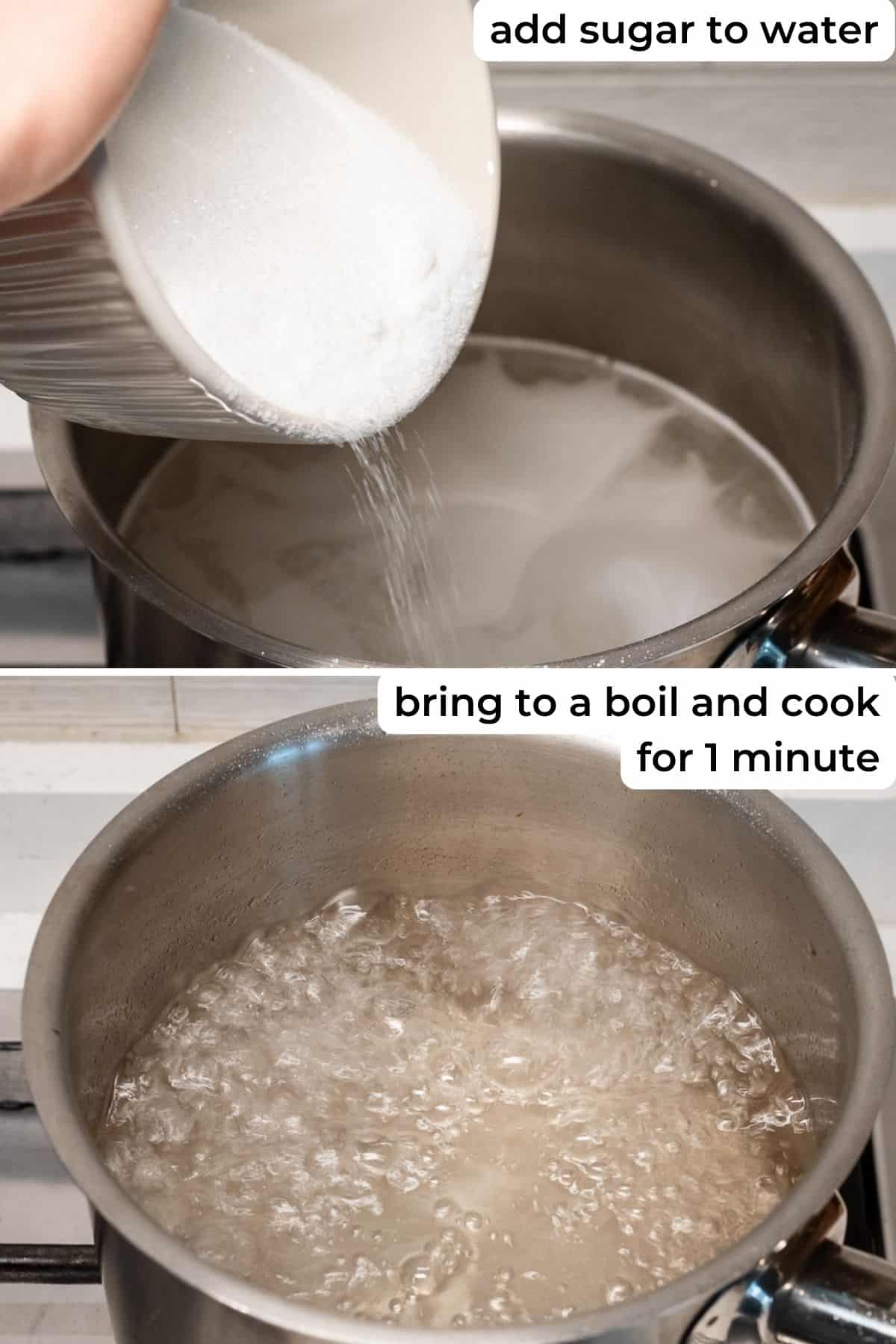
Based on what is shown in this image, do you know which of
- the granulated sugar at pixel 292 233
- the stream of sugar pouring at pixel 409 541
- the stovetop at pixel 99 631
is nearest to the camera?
the granulated sugar at pixel 292 233

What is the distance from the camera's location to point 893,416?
0.69 meters

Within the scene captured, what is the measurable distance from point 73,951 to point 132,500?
0.33 m

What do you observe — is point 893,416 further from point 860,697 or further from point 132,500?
point 132,500

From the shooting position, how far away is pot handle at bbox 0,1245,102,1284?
634 mm

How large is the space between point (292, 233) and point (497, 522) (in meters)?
0.25

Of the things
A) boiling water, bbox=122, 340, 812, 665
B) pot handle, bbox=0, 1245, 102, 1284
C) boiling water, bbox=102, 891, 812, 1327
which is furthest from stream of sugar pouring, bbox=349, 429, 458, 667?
pot handle, bbox=0, 1245, 102, 1284

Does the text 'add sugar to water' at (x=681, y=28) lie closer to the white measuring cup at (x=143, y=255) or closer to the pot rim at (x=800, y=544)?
the pot rim at (x=800, y=544)

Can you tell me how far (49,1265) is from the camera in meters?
0.64

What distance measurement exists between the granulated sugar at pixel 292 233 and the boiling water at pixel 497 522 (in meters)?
0.15

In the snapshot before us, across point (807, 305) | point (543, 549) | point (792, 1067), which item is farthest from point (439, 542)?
point (792, 1067)

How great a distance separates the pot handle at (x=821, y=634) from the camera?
24.5 inches

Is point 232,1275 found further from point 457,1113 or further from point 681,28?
point 681,28

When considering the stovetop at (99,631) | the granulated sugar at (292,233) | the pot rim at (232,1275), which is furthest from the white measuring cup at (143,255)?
the stovetop at (99,631)

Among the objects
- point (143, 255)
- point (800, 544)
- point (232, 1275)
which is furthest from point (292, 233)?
point (232, 1275)
